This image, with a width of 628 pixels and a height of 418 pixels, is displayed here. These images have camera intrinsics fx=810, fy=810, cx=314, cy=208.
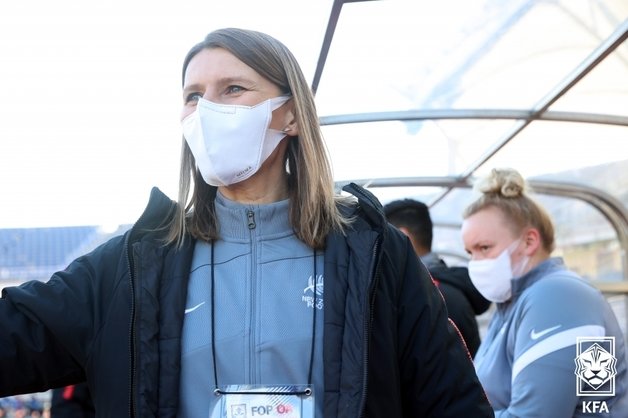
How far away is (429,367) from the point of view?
2.05 meters

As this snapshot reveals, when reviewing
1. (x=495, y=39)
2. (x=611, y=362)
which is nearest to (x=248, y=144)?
(x=611, y=362)

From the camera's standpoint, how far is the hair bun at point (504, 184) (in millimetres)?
4059

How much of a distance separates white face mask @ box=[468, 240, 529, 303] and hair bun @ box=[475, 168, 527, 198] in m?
0.26

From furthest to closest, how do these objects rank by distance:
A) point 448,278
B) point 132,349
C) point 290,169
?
1. point 448,278
2. point 290,169
3. point 132,349

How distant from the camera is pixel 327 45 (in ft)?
16.0

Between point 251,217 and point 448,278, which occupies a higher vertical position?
point 448,278

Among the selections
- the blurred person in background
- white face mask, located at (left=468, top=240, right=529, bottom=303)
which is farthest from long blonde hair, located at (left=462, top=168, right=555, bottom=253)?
the blurred person in background

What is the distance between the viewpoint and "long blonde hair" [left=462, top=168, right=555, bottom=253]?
3.99 meters

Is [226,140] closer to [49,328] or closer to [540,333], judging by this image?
[49,328]

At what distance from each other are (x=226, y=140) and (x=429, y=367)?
0.82 m

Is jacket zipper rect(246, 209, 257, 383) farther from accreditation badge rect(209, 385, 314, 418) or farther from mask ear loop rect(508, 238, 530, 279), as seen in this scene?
mask ear loop rect(508, 238, 530, 279)

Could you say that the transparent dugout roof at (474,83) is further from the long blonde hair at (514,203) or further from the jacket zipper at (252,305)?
the jacket zipper at (252,305)

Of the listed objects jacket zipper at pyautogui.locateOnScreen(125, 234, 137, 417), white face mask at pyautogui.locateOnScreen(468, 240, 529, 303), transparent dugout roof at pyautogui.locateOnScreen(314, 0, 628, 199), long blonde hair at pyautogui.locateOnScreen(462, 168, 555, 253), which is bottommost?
jacket zipper at pyautogui.locateOnScreen(125, 234, 137, 417)

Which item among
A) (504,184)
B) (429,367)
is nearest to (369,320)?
(429,367)
